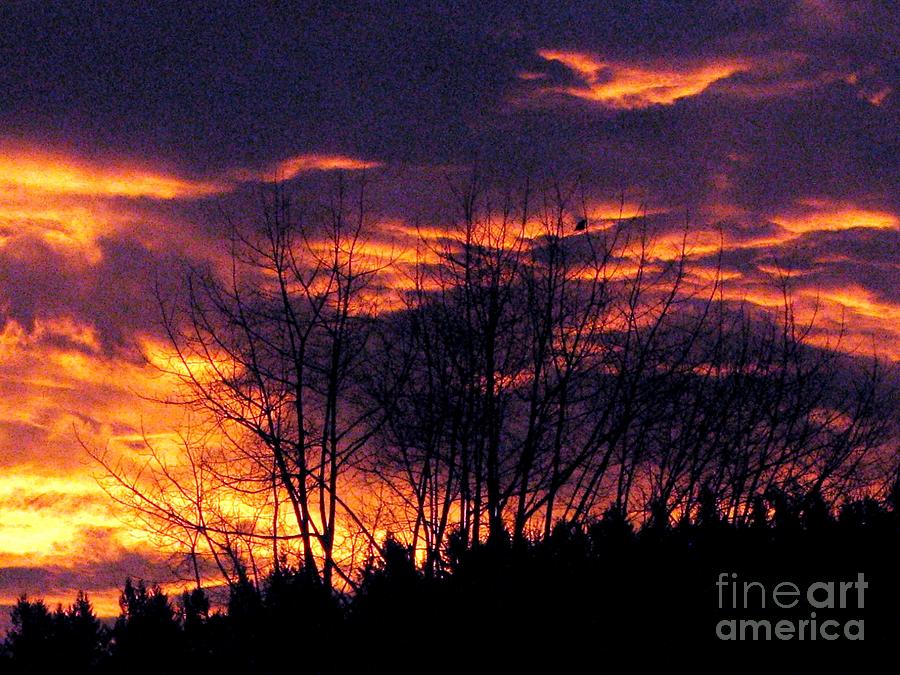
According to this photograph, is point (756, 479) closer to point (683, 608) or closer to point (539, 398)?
point (539, 398)

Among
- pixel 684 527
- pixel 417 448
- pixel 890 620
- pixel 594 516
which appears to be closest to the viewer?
pixel 890 620

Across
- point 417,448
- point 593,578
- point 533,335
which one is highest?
point 533,335

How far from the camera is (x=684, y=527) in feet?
33.7

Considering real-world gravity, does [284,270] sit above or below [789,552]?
above

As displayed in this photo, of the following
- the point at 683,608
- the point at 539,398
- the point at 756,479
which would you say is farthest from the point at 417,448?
the point at 683,608

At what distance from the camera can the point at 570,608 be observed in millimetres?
8945

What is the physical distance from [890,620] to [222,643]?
6126 millimetres

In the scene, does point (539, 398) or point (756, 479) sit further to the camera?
point (756, 479)

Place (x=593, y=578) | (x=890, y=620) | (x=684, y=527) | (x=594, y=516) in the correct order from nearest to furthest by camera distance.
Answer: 1. (x=890, y=620)
2. (x=593, y=578)
3. (x=684, y=527)
4. (x=594, y=516)

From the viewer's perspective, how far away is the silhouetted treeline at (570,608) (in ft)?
28.2

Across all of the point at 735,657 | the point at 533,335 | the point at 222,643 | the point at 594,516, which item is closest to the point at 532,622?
the point at 735,657

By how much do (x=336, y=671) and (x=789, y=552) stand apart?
403cm

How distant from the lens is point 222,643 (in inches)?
428

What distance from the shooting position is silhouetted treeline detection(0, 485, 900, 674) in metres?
8.61
